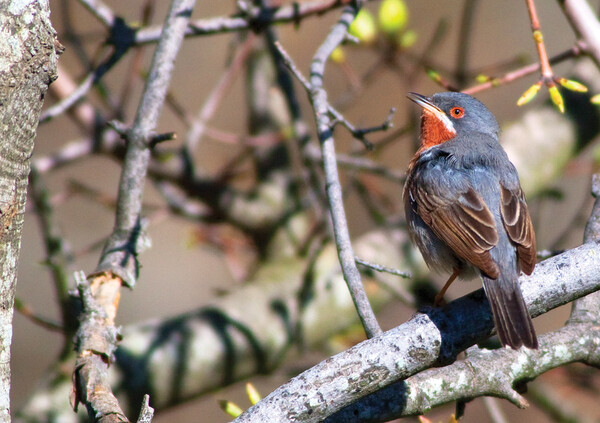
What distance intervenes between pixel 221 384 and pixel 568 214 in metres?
6.28

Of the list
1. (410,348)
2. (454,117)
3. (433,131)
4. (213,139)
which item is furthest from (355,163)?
(213,139)

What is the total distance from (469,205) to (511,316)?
113 centimetres

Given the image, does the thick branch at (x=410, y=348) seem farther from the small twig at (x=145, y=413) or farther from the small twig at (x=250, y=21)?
the small twig at (x=250, y=21)

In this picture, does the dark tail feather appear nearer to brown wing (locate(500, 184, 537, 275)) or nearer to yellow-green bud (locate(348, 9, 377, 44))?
brown wing (locate(500, 184, 537, 275))

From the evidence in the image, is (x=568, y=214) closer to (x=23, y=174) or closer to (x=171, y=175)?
(x=171, y=175)

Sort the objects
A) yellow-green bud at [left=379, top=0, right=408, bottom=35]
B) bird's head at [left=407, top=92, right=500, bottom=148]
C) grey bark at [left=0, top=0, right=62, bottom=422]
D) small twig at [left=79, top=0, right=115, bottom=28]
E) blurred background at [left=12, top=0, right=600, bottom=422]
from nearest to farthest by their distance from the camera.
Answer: grey bark at [left=0, top=0, right=62, bottom=422] → small twig at [left=79, top=0, right=115, bottom=28] → bird's head at [left=407, top=92, right=500, bottom=148] → yellow-green bud at [left=379, top=0, right=408, bottom=35] → blurred background at [left=12, top=0, right=600, bottom=422]

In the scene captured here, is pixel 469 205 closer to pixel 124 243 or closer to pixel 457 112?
pixel 457 112

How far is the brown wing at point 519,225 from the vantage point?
3.23 metres

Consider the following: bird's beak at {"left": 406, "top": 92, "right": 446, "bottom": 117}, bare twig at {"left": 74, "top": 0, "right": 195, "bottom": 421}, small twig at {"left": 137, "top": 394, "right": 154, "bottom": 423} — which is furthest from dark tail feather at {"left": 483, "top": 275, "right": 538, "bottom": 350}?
bird's beak at {"left": 406, "top": 92, "right": 446, "bottom": 117}

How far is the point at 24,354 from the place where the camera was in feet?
26.9

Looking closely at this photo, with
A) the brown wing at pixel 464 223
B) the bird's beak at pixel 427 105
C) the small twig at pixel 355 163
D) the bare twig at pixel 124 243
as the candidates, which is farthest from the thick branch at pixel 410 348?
the bird's beak at pixel 427 105

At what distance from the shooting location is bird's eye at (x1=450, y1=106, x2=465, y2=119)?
4738 millimetres

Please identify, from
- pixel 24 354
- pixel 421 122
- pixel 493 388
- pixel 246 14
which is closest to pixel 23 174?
pixel 493 388

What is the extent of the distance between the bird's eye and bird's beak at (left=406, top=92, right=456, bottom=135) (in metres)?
0.05
